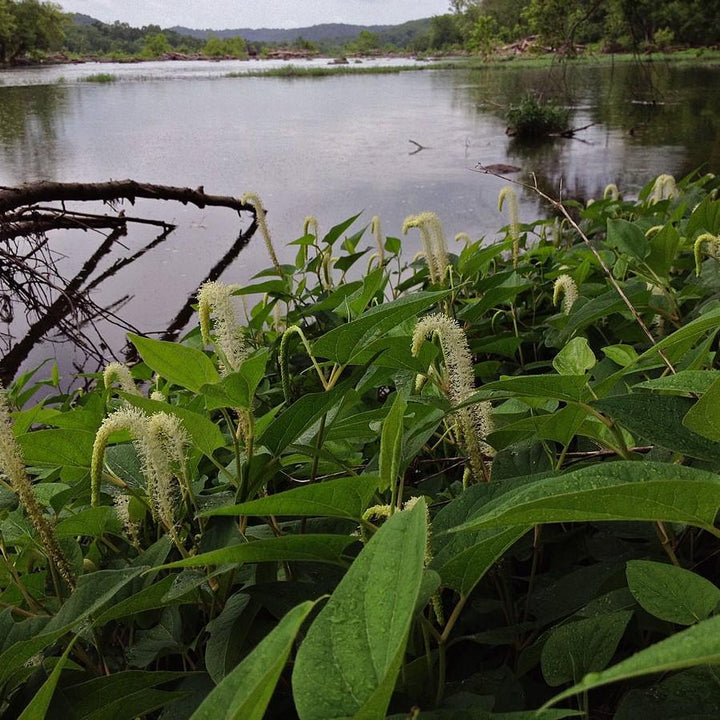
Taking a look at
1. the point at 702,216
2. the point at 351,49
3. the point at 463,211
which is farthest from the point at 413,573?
the point at 351,49

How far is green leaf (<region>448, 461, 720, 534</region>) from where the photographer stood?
219 millimetres

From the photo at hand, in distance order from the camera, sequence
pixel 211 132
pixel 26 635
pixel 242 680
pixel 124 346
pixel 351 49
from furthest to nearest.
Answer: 1. pixel 351 49
2. pixel 211 132
3. pixel 124 346
4. pixel 26 635
5. pixel 242 680

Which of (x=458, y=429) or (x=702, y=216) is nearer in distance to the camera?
(x=458, y=429)

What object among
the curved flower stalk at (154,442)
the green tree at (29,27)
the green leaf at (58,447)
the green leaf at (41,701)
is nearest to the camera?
the green leaf at (41,701)

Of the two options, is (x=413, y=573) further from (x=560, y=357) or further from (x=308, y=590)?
(x=560, y=357)

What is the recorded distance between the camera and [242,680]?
0.67ft

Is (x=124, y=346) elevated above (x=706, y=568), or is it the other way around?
(x=706, y=568)

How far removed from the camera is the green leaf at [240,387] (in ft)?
1.40

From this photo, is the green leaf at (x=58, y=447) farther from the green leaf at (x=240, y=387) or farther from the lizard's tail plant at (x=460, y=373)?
the lizard's tail plant at (x=460, y=373)

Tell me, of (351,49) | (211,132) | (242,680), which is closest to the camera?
(242,680)

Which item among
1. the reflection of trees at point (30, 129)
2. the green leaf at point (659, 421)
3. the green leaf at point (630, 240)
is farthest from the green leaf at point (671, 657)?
the reflection of trees at point (30, 129)

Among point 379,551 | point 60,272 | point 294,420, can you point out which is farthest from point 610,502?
point 60,272

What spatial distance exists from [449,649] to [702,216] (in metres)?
0.87

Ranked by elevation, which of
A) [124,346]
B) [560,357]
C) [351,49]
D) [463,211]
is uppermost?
[351,49]
